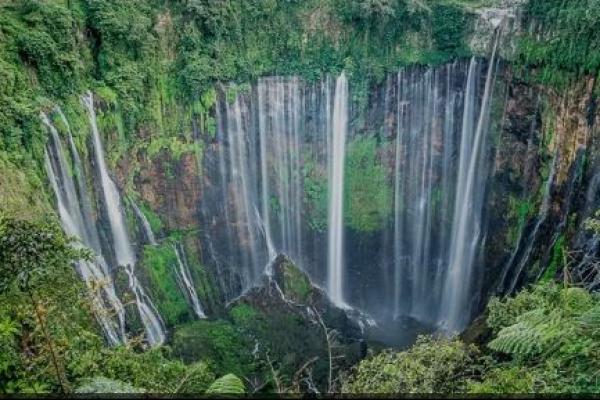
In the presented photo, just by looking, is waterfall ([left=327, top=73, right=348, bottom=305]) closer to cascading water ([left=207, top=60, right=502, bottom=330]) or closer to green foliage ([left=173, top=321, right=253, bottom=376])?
cascading water ([left=207, top=60, right=502, bottom=330])

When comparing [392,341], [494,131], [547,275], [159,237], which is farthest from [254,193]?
[547,275]

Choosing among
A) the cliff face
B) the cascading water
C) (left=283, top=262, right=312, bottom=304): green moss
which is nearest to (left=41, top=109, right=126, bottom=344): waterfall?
the cliff face

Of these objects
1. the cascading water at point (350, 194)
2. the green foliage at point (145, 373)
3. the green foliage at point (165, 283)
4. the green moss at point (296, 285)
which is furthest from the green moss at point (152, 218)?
the green foliage at point (145, 373)

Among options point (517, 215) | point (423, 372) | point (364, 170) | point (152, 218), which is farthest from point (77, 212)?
point (517, 215)

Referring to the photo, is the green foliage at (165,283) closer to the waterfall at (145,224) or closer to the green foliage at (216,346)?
the waterfall at (145,224)

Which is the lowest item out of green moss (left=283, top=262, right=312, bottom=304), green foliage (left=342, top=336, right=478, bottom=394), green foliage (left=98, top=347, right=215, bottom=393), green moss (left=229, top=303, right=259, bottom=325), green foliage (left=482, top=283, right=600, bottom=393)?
green moss (left=229, top=303, right=259, bottom=325)

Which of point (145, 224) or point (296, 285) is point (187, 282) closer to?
point (145, 224)

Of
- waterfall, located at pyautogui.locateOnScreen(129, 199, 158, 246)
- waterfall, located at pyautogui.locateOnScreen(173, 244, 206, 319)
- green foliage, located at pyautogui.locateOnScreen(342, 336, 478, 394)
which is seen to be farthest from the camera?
waterfall, located at pyautogui.locateOnScreen(173, 244, 206, 319)
